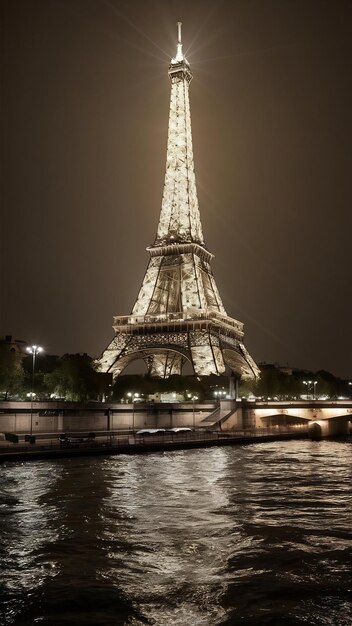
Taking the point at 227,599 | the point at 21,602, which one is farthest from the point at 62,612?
the point at 227,599

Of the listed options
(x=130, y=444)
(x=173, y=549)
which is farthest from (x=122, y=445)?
(x=173, y=549)

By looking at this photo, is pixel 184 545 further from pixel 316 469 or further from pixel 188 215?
pixel 188 215

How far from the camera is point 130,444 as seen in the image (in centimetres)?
5141

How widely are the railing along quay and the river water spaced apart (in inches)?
254

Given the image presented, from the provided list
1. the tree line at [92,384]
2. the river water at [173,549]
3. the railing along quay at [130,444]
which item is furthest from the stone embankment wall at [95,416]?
the river water at [173,549]

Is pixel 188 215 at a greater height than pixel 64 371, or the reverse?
pixel 188 215

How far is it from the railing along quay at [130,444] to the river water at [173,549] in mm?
6461

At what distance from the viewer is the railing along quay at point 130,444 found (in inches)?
1679

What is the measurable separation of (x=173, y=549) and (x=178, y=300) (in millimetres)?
84574

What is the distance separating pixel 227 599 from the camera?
14930 millimetres

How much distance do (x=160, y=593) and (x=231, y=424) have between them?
203 ft

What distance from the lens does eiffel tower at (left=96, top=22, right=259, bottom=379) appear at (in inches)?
3403

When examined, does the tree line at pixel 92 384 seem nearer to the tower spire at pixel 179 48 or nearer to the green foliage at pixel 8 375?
the green foliage at pixel 8 375

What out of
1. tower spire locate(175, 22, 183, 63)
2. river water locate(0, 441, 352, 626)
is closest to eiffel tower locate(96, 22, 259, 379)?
tower spire locate(175, 22, 183, 63)
